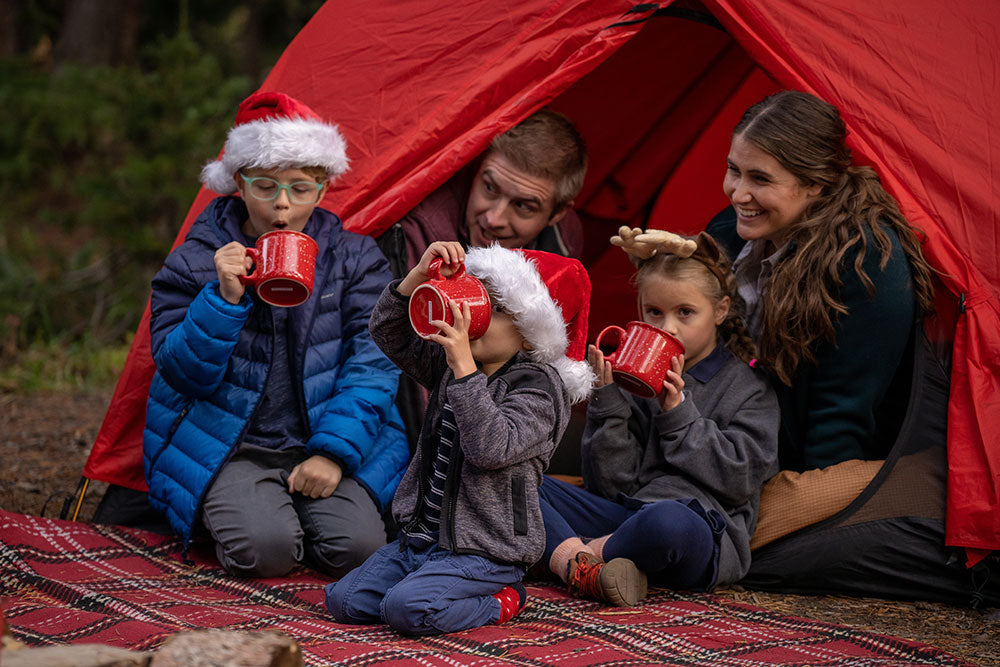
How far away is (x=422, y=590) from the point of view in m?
2.40

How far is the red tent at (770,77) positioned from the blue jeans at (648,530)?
2.40ft

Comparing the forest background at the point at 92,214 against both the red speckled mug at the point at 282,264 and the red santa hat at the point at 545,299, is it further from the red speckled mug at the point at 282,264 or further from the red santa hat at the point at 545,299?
the red speckled mug at the point at 282,264

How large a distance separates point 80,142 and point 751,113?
6492mm

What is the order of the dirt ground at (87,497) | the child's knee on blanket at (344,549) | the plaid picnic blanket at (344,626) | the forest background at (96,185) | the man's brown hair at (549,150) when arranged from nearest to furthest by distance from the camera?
1. the plaid picnic blanket at (344,626)
2. the dirt ground at (87,497)
3. the child's knee on blanket at (344,549)
4. the man's brown hair at (549,150)
5. the forest background at (96,185)

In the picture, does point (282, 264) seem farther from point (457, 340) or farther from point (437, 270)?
point (457, 340)

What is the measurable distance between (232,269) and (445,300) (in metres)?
0.85

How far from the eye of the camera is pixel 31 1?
32.3 ft

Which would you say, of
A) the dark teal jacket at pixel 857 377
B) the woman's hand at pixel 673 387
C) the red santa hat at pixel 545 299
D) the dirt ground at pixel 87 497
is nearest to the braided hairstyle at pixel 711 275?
the dark teal jacket at pixel 857 377

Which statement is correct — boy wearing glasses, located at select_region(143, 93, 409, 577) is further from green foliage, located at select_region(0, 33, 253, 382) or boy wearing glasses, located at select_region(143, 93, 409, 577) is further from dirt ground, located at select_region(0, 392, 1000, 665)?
green foliage, located at select_region(0, 33, 253, 382)

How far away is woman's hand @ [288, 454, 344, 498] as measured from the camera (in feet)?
10.2

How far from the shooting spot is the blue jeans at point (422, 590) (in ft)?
7.87

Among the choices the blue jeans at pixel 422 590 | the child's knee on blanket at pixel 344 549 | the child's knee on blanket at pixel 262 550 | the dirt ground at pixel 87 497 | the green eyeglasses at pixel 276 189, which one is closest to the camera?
the blue jeans at pixel 422 590

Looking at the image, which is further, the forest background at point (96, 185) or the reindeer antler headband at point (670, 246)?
the forest background at point (96, 185)

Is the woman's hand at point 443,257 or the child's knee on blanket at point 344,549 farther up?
the woman's hand at point 443,257
